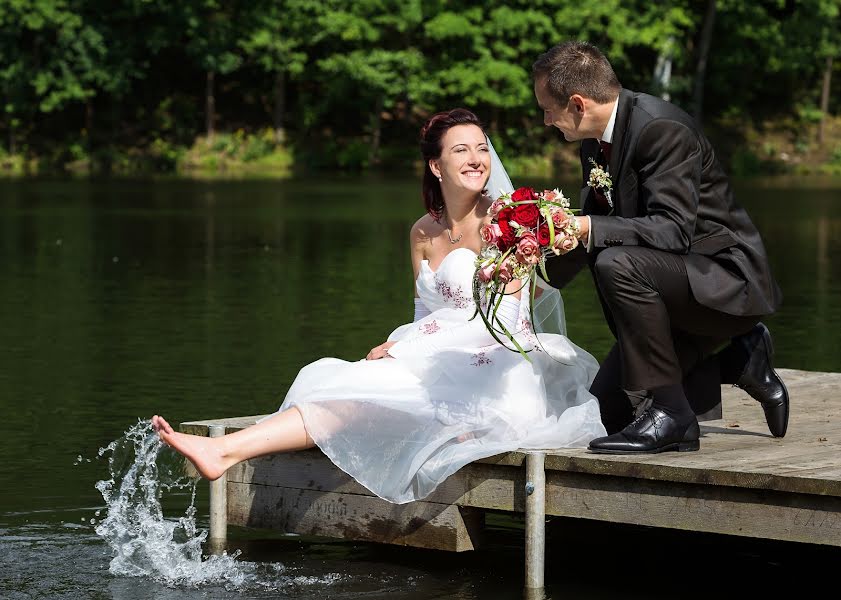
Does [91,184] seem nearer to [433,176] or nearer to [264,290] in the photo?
[264,290]

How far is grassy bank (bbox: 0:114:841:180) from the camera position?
158 feet

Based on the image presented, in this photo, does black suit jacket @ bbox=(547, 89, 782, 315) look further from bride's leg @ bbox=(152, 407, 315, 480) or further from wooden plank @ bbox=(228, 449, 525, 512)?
bride's leg @ bbox=(152, 407, 315, 480)

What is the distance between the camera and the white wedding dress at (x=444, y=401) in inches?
256

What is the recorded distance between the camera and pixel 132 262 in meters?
21.1

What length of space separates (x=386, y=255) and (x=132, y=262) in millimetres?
3197

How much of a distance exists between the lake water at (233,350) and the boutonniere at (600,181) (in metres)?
1.59

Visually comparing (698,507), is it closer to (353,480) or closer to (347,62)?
(353,480)

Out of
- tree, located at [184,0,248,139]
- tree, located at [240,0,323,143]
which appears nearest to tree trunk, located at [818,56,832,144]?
tree, located at [240,0,323,143]

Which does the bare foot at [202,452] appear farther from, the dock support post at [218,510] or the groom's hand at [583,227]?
the groom's hand at [583,227]

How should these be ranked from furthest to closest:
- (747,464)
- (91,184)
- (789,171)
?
1. (789,171)
2. (91,184)
3. (747,464)

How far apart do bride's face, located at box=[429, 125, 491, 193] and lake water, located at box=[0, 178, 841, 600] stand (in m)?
1.60

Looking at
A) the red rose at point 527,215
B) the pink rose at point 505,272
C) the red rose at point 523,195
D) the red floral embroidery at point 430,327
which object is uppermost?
the red rose at point 523,195

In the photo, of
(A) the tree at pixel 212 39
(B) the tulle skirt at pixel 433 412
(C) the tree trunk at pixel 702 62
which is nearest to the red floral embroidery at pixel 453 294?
(B) the tulle skirt at pixel 433 412

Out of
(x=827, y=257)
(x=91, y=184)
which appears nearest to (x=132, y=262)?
(x=827, y=257)
